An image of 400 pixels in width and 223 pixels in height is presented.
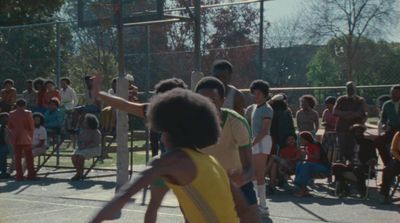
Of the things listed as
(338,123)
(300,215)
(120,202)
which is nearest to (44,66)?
(338,123)

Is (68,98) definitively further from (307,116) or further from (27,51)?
(307,116)

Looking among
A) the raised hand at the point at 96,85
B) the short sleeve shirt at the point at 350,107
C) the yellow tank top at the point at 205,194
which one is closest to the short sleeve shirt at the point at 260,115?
the short sleeve shirt at the point at 350,107

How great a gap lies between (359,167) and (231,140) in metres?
6.63

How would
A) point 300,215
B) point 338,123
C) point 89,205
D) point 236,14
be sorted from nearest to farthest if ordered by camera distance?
point 300,215 → point 89,205 → point 338,123 → point 236,14

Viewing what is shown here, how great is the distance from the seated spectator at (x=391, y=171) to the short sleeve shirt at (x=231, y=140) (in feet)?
20.1

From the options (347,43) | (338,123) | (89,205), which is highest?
(347,43)

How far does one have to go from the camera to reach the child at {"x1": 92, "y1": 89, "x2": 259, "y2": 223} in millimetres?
3807

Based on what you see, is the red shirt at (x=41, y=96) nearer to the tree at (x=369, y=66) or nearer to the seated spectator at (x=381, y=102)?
the tree at (x=369, y=66)

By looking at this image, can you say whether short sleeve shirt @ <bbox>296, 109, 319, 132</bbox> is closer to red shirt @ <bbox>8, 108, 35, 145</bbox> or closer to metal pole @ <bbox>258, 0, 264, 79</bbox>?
metal pole @ <bbox>258, 0, 264, 79</bbox>

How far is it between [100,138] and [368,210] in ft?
21.3

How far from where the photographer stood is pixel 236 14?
16422mm

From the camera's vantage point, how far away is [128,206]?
1226 centimetres

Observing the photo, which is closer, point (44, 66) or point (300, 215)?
point (300, 215)

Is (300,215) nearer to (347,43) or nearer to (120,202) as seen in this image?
(347,43)
